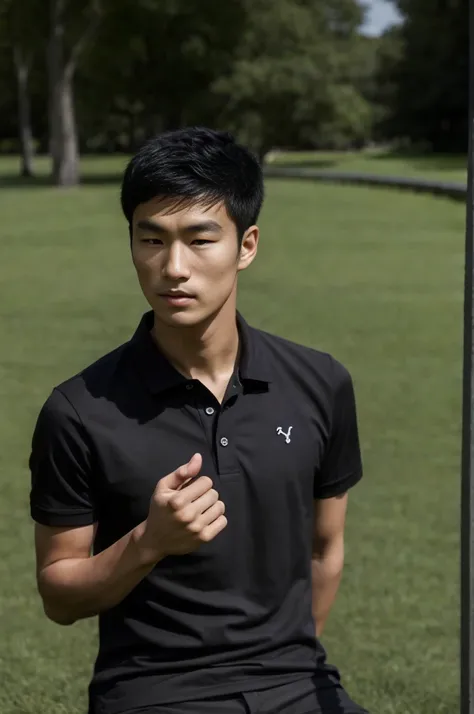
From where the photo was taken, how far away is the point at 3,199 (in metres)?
34.2

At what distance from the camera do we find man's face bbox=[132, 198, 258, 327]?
7.94 ft

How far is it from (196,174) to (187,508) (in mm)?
697

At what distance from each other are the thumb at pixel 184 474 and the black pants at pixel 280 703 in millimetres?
507

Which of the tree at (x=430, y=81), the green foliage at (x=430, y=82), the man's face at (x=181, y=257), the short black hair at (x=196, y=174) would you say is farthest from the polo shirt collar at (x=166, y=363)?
A: the green foliage at (x=430, y=82)

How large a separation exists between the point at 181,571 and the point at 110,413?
34cm

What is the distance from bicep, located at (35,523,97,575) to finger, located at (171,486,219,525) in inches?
17.7

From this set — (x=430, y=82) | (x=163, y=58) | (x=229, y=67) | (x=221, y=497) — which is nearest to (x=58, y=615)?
(x=221, y=497)

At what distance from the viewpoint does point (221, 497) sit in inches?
96.7

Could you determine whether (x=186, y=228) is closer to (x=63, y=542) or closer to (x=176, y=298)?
(x=176, y=298)

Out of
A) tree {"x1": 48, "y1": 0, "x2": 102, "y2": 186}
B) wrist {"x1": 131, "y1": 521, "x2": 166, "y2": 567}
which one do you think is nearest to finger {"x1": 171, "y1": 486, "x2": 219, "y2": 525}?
wrist {"x1": 131, "y1": 521, "x2": 166, "y2": 567}

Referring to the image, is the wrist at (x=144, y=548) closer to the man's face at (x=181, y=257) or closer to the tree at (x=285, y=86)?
the man's face at (x=181, y=257)

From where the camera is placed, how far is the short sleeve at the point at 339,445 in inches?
105

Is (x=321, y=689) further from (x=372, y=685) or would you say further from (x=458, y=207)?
(x=458, y=207)

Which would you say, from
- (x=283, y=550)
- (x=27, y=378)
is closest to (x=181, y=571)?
(x=283, y=550)
